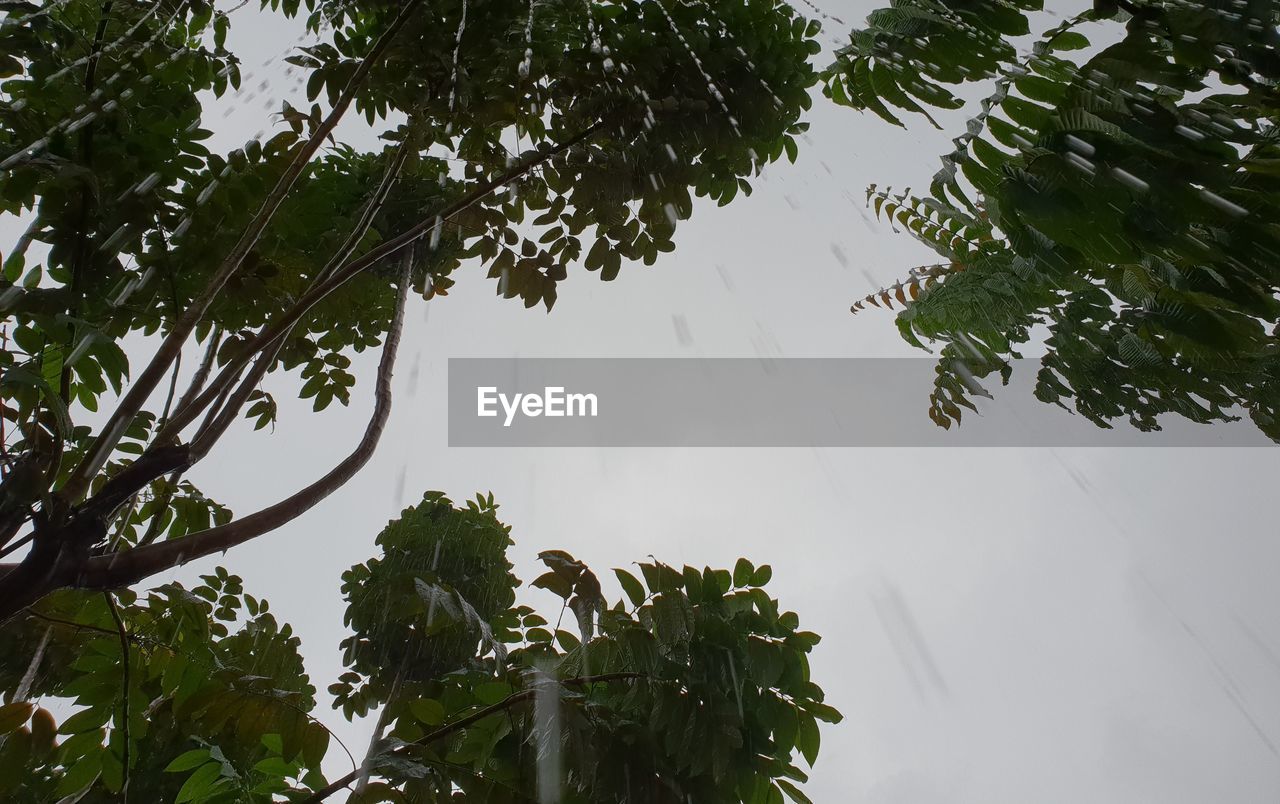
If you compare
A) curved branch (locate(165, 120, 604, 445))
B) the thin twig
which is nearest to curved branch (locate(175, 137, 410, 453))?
curved branch (locate(165, 120, 604, 445))

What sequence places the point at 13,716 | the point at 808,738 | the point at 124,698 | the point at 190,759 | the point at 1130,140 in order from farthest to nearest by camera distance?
1. the point at 808,738
2. the point at 190,759
3. the point at 124,698
4. the point at 13,716
5. the point at 1130,140

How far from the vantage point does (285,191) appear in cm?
170

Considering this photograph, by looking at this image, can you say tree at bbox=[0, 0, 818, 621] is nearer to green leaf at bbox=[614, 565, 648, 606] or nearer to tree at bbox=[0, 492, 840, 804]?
tree at bbox=[0, 492, 840, 804]

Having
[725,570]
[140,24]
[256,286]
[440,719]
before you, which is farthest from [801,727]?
[140,24]

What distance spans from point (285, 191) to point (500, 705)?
1.42m

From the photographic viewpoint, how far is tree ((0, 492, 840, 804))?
1.48 meters

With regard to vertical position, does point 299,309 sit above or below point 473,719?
above

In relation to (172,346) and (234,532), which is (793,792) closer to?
(234,532)

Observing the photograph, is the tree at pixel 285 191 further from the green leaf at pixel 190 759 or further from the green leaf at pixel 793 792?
the green leaf at pixel 793 792

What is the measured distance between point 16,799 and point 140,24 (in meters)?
2.70

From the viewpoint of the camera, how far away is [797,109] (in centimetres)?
271

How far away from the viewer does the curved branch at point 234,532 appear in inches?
50.6

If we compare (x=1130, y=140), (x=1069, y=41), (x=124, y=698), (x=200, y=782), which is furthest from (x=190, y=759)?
(x=1069, y=41)

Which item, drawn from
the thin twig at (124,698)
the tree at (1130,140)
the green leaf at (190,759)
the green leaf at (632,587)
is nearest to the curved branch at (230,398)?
the thin twig at (124,698)
